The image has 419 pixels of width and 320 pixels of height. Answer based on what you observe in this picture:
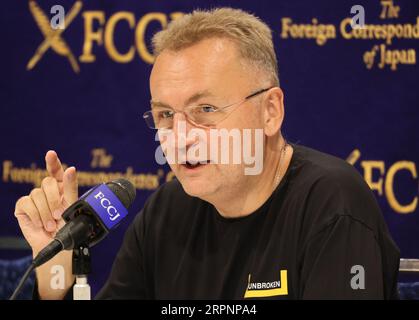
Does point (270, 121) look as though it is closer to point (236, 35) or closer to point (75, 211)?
point (236, 35)

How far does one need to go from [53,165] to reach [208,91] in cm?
50

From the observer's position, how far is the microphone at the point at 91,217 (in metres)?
1.61

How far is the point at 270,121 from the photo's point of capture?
2.16 m

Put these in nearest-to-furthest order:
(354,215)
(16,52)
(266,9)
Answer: (354,215), (266,9), (16,52)

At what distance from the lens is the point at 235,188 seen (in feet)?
6.92

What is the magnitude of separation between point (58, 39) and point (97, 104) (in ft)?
1.12

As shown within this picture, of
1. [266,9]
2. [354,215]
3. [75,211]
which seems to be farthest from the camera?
[266,9]

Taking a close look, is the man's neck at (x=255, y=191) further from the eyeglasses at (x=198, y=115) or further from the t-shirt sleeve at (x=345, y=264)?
the t-shirt sleeve at (x=345, y=264)

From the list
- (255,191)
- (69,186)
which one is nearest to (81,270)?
(69,186)

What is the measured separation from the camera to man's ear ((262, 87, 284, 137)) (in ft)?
7.03

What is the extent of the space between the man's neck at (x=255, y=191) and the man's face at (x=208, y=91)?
4 centimetres

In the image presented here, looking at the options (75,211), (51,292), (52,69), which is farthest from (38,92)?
(75,211)

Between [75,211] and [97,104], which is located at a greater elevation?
[97,104]

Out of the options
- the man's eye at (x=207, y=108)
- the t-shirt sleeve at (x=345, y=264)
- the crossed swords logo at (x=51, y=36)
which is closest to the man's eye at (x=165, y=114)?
the man's eye at (x=207, y=108)
